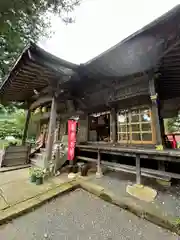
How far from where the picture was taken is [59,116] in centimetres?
773

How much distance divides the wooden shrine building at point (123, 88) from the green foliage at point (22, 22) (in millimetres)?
3168

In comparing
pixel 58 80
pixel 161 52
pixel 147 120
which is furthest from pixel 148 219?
pixel 58 80

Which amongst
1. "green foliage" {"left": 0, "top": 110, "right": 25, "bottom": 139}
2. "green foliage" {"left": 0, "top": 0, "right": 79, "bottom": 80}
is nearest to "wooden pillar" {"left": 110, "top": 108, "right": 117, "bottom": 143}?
"green foliage" {"left": 0, "top": 0, "right": 79, "bottom": 80}

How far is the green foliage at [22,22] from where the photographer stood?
6.87m

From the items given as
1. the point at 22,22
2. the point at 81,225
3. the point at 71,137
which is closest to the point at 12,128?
the point at 22,22

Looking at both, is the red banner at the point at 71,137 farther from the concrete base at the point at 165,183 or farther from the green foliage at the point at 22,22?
the green foliage at the point at 22,22

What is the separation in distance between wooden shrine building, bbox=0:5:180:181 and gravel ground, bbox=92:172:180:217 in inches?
16.2

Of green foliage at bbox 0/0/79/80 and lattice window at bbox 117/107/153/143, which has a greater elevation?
green foliage at bbox 0/0/79/80

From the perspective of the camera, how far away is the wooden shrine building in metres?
3.22

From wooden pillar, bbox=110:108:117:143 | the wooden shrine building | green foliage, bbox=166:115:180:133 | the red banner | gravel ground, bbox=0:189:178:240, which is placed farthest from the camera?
green foliage, bbox=166:115:180:133

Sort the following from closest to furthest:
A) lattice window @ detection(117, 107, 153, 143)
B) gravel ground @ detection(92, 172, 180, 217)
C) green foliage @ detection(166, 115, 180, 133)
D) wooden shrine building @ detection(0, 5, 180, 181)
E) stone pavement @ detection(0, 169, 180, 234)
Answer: stone pavement @ detection(0, 169, 180, 234) → gravel ground @ detection(92, 172, 180, 217) → wooden shrine building @ detection(0, 5, 180, 181) → lattice window @ detection(117, 107, 153, 143) → green foliage @ detection(166, 115, 180, 133)

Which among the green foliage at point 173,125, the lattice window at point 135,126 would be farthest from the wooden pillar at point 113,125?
the green foliage at point 173,125

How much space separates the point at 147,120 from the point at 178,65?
1951 millimetres

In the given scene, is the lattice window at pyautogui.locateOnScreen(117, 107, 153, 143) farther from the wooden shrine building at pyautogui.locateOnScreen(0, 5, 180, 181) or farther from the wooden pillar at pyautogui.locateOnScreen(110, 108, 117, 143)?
the wooden pillar at pyautogui.locateOnScreen(110, 108, 117, 143)
